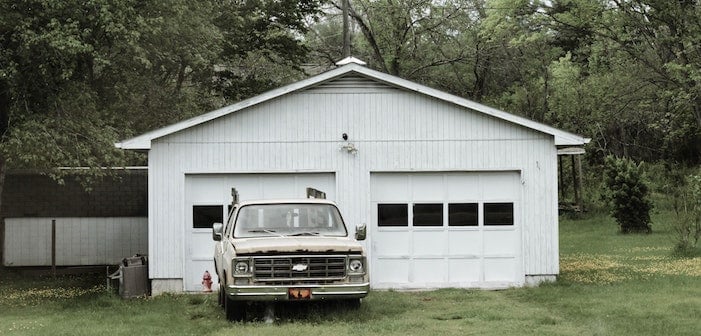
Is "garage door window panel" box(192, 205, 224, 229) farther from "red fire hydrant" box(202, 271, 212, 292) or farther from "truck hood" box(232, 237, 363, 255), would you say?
"truck hood" box(232, 237, 363, 255)

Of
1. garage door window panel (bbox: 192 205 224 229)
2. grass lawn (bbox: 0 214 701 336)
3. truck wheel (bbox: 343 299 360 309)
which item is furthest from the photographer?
garage door window panel (bbox: 192 205 224 229)

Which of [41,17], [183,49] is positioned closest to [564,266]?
[183,49]

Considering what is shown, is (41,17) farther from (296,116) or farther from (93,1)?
(296,116)

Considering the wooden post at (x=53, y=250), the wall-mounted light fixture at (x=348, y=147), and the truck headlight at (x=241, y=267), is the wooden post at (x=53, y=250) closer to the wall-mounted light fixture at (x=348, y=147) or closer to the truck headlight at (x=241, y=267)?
the wall-mounted light fixture at (x=348, y=147)

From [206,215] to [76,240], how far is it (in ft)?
18.8

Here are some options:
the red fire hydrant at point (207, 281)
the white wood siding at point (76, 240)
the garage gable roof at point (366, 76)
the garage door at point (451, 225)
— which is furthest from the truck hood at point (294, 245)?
the white wood siding at point (76, 240)

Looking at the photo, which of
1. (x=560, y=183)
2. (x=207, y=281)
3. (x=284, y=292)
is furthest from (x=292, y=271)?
(x=560, y=183)

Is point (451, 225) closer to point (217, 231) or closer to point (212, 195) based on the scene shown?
point (212, 195)

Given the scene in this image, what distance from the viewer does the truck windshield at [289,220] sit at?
14.2 meters

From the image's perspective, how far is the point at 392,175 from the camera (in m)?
18.7

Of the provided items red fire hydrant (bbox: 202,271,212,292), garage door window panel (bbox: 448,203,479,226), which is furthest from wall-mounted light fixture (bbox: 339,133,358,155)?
red fire hydrant (bbox: 202,271,212,292)

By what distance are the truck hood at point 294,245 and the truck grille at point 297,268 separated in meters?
0.11

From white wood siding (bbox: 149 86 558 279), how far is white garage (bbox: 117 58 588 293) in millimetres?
19

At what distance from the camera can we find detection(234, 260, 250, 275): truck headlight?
1312 cm
